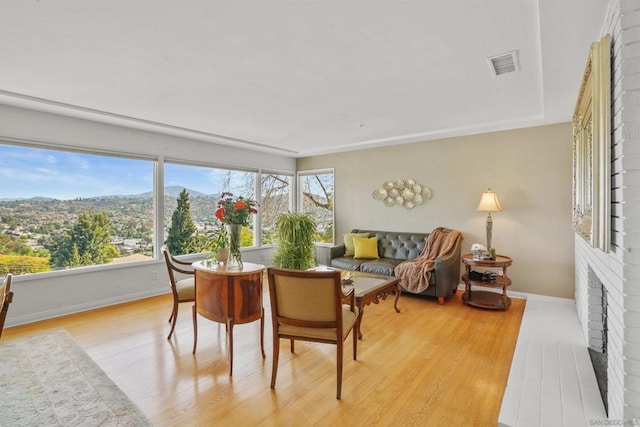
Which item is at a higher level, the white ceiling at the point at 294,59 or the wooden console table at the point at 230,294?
the white ceiling at the point at 294,59

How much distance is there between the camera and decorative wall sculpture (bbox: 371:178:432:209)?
5273 mm

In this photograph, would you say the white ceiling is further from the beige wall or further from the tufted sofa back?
the tufted sofa back

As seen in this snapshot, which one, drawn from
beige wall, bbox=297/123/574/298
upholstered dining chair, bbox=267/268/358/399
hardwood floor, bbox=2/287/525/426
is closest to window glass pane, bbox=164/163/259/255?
hardwood floor, bbox=2/287/525/426

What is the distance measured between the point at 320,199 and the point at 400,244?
2.19 metres

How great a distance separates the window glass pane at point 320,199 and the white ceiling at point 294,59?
8.48 ft

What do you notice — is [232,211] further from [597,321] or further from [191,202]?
[597,321]

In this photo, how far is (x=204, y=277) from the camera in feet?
8.44

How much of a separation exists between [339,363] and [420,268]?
2.48 meters

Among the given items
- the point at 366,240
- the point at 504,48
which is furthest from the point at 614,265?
the point at 366,240

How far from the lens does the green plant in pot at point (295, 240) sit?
334 cm

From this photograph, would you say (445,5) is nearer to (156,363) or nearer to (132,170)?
(156,363)

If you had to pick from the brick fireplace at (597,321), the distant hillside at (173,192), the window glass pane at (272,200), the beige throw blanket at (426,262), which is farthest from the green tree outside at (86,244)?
the brick fireplace at (597,321)

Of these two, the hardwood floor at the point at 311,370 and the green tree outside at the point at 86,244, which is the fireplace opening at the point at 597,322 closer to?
the hardwood floor at the point at 311,370

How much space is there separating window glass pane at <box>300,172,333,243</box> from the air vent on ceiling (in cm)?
413
